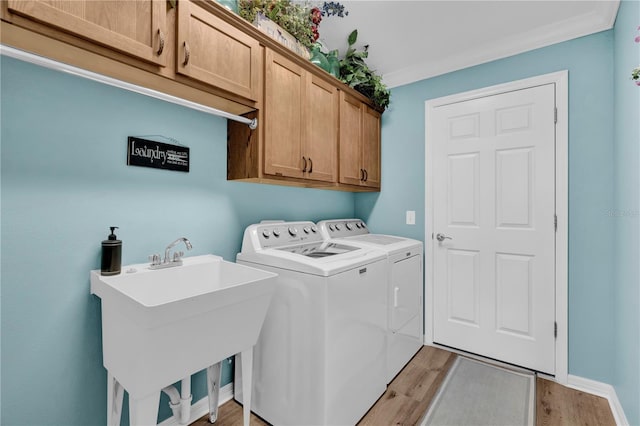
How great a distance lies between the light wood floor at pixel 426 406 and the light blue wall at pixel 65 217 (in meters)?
0.56

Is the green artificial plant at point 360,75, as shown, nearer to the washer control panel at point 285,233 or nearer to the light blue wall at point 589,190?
the light blue wall at point 589,190

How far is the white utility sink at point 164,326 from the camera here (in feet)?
3.35

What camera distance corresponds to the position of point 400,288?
7.22 feet

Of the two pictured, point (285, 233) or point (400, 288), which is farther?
point (400, 288)

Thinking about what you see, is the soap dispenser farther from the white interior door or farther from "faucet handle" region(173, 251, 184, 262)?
the white interior door

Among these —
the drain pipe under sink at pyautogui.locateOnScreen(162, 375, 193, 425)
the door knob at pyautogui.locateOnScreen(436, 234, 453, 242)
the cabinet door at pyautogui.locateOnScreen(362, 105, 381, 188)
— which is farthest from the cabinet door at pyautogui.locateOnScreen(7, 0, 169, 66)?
the door knob at pyautogui.locateOnScreen(436, 234, 453, 242)

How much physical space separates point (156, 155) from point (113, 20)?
62 centimetres

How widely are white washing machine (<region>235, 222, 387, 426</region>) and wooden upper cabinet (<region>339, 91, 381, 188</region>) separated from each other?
2.69 ft

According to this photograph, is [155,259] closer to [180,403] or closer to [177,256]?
[177,256]

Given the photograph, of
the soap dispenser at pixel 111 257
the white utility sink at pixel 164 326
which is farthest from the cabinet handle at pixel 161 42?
the white utility sink at pixel 164 326

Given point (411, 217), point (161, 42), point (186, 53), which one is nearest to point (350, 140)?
point (411, 217)

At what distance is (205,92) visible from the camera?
1447mm

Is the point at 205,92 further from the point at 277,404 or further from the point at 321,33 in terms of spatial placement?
the point at 277,404

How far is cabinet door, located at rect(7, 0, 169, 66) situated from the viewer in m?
0.93
